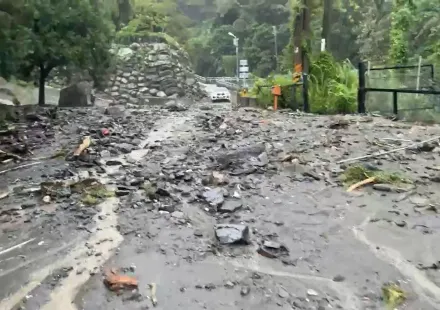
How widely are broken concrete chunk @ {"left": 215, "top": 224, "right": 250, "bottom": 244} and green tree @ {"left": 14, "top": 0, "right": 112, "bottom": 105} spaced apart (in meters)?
10.6

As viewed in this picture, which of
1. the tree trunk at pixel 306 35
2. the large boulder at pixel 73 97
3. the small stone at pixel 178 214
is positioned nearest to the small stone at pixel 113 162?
the small stone at pixel 178 214

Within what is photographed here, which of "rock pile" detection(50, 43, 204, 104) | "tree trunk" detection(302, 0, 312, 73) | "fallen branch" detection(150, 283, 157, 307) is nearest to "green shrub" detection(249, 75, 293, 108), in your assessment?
"tree trunk" detection(302, 0, 312, 73)

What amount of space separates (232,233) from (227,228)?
0.10 meters

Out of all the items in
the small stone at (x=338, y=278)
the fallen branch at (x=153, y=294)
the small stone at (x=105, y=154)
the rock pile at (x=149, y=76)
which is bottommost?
the fallen branch at (x=153, y=294)

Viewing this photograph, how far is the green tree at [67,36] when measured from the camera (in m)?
13.7

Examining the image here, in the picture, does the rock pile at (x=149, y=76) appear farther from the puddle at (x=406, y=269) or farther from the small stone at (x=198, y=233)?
the puddle at (x=406, y=269)

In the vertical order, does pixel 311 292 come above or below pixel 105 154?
below

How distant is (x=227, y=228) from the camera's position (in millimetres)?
4047

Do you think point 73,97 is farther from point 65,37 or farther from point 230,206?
point 230,206

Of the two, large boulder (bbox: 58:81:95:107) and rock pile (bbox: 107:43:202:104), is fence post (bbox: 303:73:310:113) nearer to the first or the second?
large boulder (bbox: 58:81:95:107)

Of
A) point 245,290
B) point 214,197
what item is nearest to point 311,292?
point 245,290

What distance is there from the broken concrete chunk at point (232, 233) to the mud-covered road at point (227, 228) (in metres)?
0.01

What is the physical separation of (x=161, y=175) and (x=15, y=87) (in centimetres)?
1208

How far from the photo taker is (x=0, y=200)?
16.5 feet
